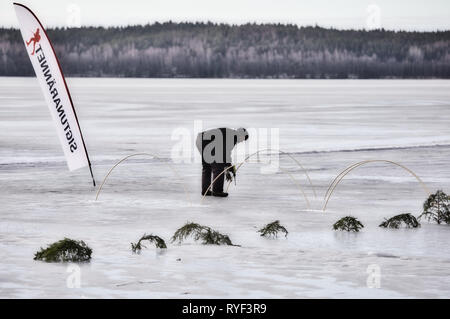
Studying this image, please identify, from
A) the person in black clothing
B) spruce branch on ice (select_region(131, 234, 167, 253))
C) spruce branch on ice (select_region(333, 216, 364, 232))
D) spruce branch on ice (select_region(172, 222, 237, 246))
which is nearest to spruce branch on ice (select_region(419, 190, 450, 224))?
spruce branch on ice (select_region(333, 216, 364, 232))

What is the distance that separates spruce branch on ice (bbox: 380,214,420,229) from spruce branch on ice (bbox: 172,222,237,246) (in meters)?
2.43

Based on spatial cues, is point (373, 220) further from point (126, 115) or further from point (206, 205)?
point (126, 115)

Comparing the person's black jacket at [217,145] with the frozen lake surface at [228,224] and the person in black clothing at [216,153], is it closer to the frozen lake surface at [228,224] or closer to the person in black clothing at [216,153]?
the person in black clothing at [216,153]

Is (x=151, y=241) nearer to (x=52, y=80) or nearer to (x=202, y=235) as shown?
(x=202, y=235)

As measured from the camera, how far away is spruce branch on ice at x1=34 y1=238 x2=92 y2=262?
9.93 m

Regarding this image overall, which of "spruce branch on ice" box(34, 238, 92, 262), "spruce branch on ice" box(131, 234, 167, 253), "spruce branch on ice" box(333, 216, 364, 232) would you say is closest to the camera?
"spruce branch on ice" box(34, 238, 92, 262)

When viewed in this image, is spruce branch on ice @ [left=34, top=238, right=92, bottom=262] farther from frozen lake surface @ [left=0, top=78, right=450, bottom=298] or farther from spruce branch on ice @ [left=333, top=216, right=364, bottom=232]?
spruce branch on ice @ [left=333, top=216, right=364, bottom=232]

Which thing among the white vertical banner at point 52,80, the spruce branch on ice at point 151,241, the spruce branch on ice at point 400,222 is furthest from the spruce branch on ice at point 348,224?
the white vertical banner at point 52,80

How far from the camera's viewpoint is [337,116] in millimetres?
43312

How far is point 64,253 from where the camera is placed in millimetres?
9953

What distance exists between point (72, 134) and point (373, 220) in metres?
5.01

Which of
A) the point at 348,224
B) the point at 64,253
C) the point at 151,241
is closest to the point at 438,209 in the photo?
the point at 348,224

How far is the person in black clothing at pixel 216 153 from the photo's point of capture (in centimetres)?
1587
